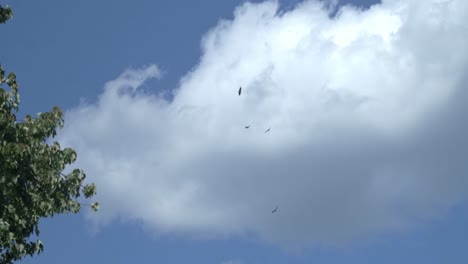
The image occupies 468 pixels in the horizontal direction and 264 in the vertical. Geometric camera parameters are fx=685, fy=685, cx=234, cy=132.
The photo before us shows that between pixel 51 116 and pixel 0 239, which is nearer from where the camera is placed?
pixel 0 239

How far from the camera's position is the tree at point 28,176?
2256 centimetres

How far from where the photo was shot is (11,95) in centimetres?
2417

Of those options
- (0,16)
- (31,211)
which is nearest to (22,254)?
(31,211)

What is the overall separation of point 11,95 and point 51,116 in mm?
1566

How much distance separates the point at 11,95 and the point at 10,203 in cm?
389

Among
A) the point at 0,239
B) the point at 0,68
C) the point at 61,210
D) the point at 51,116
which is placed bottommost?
the point at 0,239

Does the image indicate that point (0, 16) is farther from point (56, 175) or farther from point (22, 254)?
point (22, 254)

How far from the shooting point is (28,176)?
2386 centimetres

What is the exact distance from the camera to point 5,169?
2253cm

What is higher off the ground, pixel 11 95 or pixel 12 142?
pixel 11 95

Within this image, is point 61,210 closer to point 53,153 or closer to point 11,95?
point 53,153

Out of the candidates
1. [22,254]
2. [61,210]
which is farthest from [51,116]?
[22,254]

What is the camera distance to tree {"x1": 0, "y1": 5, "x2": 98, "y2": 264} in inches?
888

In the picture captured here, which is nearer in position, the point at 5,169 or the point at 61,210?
the point at 5,169
